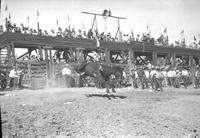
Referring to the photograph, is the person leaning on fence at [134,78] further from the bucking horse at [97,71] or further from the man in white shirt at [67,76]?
the bucking horse at [97,71]

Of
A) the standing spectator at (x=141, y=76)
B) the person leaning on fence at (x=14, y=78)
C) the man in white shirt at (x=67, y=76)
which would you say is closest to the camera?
the person leaning on fence at (x=14, y=78)

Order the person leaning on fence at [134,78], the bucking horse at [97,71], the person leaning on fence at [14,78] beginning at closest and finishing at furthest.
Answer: the bucking horse at [97,71] < the person leaning on fence at [14,78] < the person leaning on fence at [134,78]

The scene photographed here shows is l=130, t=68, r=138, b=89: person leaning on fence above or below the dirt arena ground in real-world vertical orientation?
above

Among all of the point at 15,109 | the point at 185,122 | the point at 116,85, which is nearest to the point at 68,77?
the point at 116,85

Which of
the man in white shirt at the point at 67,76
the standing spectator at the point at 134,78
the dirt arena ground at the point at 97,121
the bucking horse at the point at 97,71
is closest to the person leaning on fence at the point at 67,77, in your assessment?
the man in white shirt at the point at 67,76

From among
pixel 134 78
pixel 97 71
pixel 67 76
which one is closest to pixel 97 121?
pixel 97 71

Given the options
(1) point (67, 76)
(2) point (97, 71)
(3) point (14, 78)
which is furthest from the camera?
(1) point (67, 76)

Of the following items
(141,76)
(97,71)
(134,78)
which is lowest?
(134,78)

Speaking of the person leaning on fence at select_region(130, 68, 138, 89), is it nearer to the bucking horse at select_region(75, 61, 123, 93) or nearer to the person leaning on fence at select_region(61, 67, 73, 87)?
the person leaning on fence at select_region(61, 67, 73, 87)

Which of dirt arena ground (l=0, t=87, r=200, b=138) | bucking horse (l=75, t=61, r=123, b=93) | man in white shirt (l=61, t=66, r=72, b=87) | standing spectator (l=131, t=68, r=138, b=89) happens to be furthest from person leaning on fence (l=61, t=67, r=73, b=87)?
dirt arena ground (l=0, t=87, r=200, b=138)

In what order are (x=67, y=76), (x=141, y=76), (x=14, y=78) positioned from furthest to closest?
(x=141, y=76) → (x=67, y=76) → (x=14, y=78)

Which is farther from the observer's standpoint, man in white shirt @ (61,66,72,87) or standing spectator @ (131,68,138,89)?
standing spectator @ (131,68,138,89)

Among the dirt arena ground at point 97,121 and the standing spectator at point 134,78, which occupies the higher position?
the standing spectator at point 134,78

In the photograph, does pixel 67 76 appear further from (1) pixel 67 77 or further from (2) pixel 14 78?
(2) pixel 14 78
